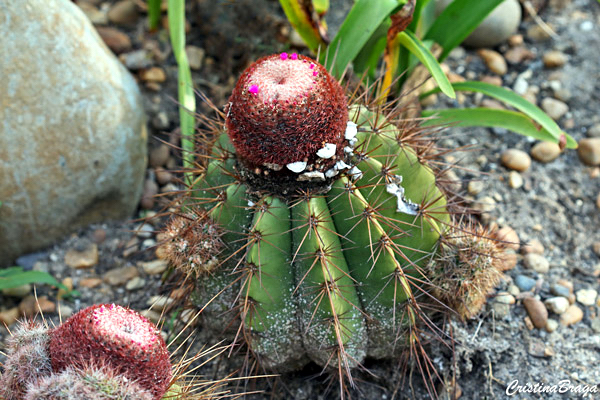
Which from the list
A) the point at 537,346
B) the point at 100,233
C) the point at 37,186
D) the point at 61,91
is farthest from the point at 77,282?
the point at 537,346

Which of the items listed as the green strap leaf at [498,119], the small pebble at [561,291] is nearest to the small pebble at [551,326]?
the small pebble at [561,291]

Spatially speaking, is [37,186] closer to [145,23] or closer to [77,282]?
[77,282]

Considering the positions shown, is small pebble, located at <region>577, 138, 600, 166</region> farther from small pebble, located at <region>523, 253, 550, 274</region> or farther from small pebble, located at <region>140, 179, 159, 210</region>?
small pebble, located at <region>140, 179, 159, 210</region>

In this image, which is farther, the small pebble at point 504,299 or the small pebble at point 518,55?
the small pebble at point 518,55

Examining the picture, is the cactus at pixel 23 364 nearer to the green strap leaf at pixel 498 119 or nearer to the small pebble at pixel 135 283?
the small pebble at pixel 135 283

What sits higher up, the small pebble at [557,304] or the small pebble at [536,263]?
the small pebble at [536,263]

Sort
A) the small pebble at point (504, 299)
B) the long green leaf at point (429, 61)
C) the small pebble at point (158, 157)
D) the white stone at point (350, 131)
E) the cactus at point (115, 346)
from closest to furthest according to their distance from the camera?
the cactus at point (115, 346) → the white stone at point (350, 131) → the long green leaf at point (429, 61) → the small pebble at point (504, 299) → the small pebble at point (158, 157)

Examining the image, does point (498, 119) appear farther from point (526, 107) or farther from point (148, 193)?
point (148, 193)
